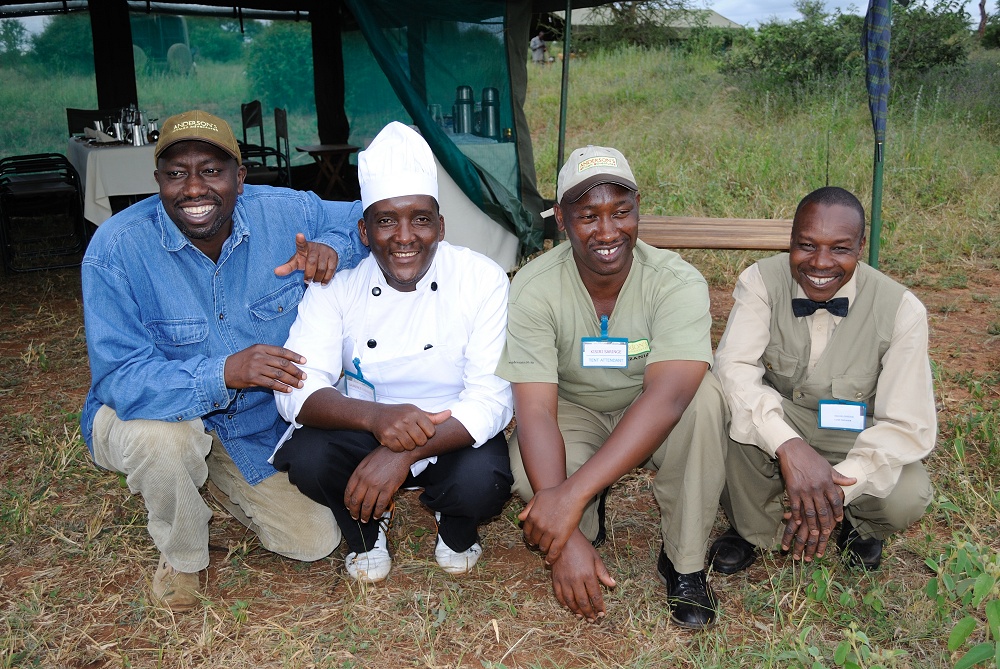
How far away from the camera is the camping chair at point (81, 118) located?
7689mm

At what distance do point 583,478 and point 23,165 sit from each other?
6.75m

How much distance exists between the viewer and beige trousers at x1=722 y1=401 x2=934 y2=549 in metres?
2.26

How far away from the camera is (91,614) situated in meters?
2.37

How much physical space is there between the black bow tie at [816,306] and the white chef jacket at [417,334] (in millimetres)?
868

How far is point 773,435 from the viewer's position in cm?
220

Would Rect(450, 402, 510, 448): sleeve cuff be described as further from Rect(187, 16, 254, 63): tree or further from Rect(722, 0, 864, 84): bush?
Rect(722, 0, 864, 84): bush

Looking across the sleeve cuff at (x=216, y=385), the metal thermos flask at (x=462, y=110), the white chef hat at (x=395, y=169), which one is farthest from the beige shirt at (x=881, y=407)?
the metal thermos flask at (x=462, y=110)

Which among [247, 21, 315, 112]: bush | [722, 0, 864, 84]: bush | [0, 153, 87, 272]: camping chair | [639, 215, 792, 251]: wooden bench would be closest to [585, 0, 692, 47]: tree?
[722, 0, 864, 84]: bush

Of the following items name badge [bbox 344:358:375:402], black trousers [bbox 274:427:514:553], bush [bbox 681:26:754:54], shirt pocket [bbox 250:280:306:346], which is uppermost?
bush [bbox 681:26:754:54]

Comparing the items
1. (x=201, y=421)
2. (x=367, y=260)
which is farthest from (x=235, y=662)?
(x=367, y=260)

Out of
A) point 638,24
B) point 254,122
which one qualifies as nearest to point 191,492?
point 254,122

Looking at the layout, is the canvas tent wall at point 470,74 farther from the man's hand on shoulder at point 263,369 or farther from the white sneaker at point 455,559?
the white sneaker at point 455,559

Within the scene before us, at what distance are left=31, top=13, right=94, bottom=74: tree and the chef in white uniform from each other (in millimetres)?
7147

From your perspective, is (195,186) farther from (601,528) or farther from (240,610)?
(601,528)
